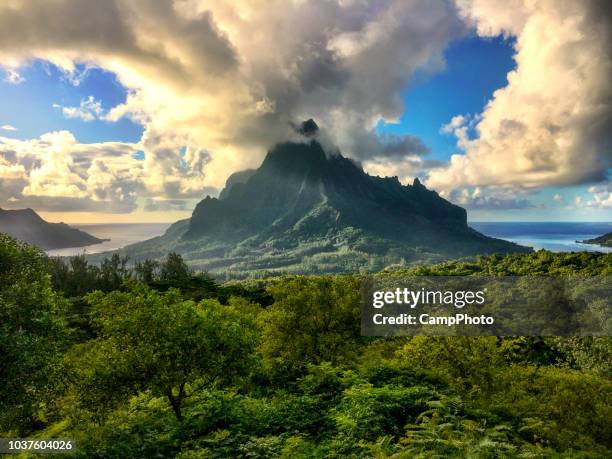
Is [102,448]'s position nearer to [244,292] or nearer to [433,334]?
[433,334]

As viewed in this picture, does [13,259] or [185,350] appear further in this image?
[13,259]

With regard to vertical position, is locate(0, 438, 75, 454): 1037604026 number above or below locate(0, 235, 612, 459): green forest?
below

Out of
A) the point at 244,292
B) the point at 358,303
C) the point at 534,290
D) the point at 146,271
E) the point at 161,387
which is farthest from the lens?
the point at 146,271

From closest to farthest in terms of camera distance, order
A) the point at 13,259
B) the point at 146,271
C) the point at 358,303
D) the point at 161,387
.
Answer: the point at 161,387 → the point at 13,259 → the point at 358,303 → the point at 146,271

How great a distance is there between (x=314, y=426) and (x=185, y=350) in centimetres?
808

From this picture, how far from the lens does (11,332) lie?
18391 mm

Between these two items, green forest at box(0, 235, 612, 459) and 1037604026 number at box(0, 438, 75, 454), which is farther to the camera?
1037604026 number at box(0, 438, 75, 454)

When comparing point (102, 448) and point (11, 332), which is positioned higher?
point (11, 332)

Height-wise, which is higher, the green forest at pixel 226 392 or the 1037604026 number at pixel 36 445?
the green forest at pixel 226 392

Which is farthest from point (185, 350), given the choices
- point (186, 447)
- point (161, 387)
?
point (186, 447)

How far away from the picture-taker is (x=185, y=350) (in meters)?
20.1

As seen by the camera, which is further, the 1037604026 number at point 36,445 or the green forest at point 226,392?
the 1037604026 number at point 36,445

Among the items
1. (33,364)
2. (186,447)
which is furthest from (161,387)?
(33,364)

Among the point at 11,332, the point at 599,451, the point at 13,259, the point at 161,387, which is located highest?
the point at 13,259
